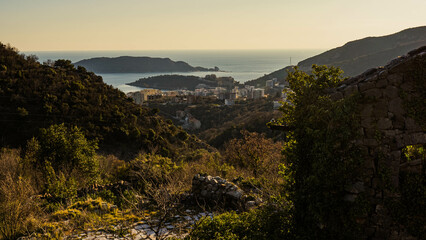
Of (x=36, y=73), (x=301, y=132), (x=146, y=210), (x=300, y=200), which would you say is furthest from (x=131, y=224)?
(x=36, y=73)

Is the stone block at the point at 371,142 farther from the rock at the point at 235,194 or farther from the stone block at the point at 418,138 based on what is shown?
the rock at the point at 235,194

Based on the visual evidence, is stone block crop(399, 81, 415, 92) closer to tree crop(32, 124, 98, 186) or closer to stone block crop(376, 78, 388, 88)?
stone block crop(376, 78, 388, 88)

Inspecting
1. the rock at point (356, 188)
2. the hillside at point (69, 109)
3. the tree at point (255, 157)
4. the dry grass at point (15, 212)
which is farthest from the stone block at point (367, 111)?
the hillside at point (69, 109)

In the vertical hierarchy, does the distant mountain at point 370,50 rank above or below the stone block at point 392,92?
above

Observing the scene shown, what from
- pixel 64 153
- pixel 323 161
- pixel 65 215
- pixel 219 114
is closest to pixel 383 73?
pixel 323 161

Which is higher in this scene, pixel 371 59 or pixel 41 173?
pixel 371 59

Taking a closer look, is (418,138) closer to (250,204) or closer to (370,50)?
(250,204)

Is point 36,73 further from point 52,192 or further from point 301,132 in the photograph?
point 301,132
